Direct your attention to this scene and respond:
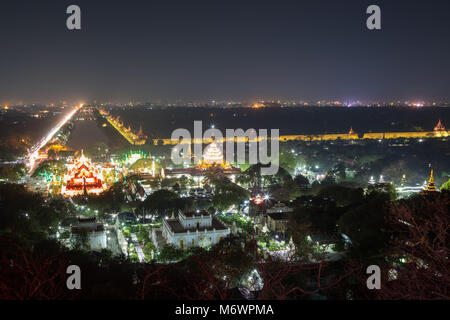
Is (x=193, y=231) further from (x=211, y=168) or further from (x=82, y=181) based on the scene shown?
(x=211, y=168)

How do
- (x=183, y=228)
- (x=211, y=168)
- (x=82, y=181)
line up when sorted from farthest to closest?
(x=211, y=168)
(x=82, y=181)
(x=183, y=228)

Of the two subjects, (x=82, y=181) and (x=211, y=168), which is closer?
(x=82, y=181)

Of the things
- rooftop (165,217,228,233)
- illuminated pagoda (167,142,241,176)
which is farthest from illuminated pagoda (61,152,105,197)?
rooftop (165,217,228,233)

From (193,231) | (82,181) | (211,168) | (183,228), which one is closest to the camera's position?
(193,231)

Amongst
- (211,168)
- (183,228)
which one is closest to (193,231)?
(183,228)

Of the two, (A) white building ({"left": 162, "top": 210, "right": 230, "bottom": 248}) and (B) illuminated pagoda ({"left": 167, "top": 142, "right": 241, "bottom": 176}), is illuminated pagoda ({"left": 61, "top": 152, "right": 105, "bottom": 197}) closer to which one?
(B) illuminated pagoda ({"left": 167, "top": 142, "right": 241, "bottom": 176})

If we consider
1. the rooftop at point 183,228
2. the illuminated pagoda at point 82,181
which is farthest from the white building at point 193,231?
the illuminated pagoda at point 82,181
